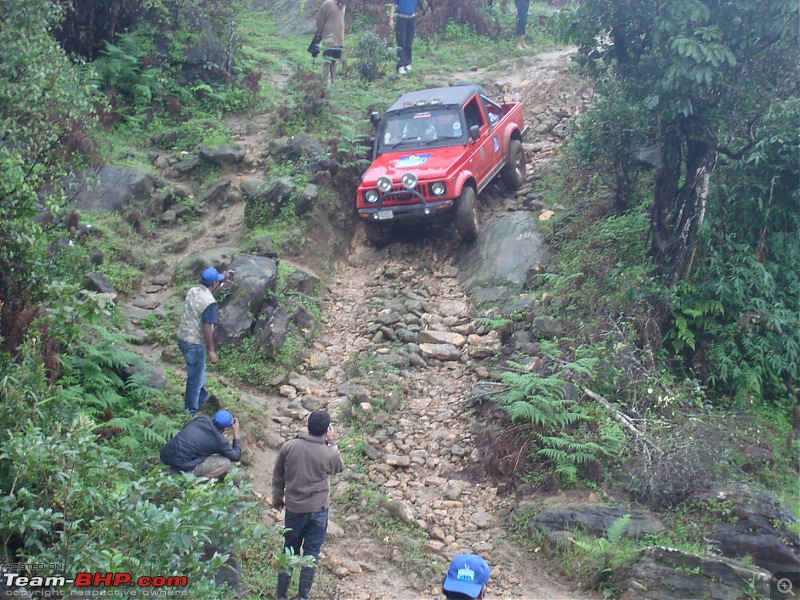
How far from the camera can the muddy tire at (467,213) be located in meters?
10.6

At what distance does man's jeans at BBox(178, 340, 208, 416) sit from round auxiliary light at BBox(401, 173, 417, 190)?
4.07m

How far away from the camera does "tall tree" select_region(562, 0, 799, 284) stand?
8219 mm

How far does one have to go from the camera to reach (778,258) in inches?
354

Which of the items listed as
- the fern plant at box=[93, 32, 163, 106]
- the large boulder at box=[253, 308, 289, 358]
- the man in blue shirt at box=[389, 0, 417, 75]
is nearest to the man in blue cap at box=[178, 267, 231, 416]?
the large boulder at box=[253, 308, 289, 358]

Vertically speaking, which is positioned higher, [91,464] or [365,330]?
[91,464]

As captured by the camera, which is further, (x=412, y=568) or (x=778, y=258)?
(x=778, y=258)

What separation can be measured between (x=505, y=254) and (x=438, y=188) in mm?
1326

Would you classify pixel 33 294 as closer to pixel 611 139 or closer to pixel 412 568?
pixel 412 568

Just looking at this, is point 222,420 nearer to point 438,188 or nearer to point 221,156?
point 438,188

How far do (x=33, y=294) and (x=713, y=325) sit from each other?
23.0 feet

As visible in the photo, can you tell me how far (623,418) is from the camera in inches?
296

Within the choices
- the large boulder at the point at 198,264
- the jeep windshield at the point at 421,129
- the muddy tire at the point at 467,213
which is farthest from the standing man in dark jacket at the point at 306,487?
the jeep windshield at the point at 421,129

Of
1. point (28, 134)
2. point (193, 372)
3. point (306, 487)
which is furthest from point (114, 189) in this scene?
point (306, 487)

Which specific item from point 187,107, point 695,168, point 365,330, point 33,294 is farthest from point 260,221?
point 695,168
